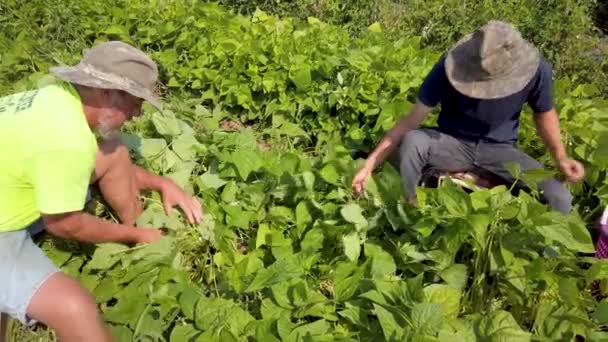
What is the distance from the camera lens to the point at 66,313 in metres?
2.10

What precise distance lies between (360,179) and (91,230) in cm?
110

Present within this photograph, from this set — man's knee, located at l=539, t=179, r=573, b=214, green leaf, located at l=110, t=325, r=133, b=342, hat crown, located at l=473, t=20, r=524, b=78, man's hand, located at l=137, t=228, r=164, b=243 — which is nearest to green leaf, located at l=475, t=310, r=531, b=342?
man's knee, located at l=539, t=179, r=573, b=214

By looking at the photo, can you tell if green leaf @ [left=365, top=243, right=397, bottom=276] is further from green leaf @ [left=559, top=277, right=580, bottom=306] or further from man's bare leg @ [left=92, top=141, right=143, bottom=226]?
man's bare leg @ [left=92, top=141, right=143, bottom=226]

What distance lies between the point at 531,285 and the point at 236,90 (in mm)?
2115

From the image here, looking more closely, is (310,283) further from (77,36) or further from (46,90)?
(77,36)

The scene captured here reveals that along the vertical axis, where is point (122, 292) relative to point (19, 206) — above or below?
below

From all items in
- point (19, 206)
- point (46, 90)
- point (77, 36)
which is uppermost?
point (46, 90)

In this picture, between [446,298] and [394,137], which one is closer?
[446,298]

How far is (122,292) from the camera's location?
2.44 m

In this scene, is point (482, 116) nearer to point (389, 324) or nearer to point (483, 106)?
point (483, 106)

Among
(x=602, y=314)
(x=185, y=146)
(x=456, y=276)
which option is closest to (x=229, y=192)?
(x=185, y=146)

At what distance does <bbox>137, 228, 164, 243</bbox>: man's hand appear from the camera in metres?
2.61

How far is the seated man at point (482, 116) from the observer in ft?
8.17

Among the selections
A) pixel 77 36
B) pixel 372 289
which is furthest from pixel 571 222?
pixel 77 36
